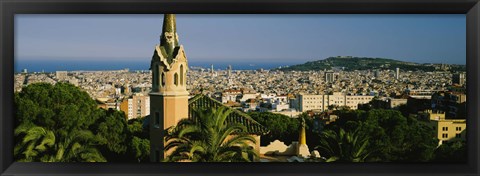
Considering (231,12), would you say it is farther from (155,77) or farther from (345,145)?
(155,77)

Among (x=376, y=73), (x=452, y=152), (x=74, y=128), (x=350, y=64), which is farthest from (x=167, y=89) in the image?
(x=452, y=152)

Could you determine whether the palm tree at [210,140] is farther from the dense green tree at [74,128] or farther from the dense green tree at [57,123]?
the dense green tree at [57,123]

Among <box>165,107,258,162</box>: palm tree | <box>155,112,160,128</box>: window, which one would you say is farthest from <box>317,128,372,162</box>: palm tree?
<box>155,112,160,128</box>: window

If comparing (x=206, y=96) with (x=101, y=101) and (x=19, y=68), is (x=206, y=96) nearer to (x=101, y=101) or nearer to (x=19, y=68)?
(x=101, y=101)

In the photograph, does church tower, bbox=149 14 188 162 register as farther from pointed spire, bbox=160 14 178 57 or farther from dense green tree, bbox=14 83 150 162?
dense green tree, bbox=14 83 150 162

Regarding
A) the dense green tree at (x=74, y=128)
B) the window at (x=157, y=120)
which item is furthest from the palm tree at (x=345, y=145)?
the window at (x=157, y=120)

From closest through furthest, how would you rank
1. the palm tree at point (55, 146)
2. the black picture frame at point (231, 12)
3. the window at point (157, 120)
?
the black picture frame at point (231, 12), the palm tree at point (55, 146), the window at point (157, 120)
